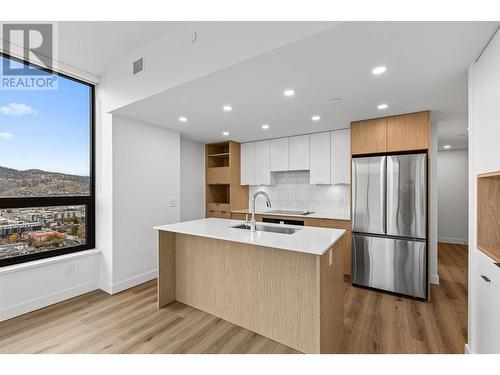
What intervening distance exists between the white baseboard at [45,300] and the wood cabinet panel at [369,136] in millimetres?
4022

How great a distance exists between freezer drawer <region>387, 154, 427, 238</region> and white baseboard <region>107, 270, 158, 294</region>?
339cm

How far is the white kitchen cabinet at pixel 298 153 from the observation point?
4.05 meters

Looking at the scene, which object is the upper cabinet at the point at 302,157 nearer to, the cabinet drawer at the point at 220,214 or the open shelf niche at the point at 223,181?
the open shelf niche at the point at 223,181

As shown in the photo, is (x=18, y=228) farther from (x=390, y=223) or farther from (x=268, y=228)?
(x=390, y=223)

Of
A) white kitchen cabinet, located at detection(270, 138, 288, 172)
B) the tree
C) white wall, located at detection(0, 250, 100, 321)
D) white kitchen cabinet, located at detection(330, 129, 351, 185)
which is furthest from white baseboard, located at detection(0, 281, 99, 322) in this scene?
white kitchen cabinet, located at detection(330, 129, 351, 185)

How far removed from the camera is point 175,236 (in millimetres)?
2729

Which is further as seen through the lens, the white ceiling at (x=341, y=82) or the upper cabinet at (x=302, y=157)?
the upper cabinet at (x=302, y=157)

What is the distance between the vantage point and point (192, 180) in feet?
15.4

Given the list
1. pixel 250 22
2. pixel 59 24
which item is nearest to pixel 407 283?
pixel 250 22

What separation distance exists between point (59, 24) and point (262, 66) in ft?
6.51

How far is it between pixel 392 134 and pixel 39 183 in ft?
14.3

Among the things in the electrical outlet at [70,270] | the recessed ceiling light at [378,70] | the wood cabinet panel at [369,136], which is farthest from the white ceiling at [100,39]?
the wood cabinet panel at [369,136]
